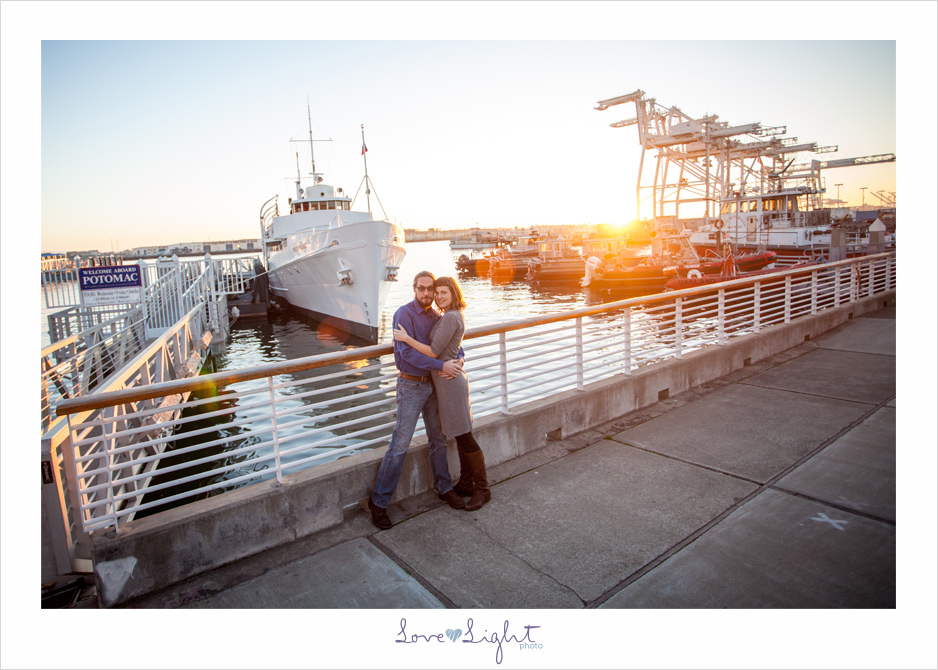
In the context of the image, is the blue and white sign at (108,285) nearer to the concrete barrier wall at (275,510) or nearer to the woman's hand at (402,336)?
the concrete barrier wall at (275,510)

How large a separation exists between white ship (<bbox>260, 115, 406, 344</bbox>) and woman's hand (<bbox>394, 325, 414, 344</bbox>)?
14.8 metres

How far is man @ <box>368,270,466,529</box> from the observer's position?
4.03 meters

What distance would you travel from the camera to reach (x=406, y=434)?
4148 mm

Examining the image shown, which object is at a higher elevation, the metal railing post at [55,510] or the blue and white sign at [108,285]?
the blue and white sign at [108,285]

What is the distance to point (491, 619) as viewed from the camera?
10.2ft

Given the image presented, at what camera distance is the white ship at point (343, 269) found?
20.3 meters

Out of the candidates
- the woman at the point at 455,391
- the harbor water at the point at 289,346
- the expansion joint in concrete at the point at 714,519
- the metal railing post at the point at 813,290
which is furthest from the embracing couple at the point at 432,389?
the metal railing post at the point at 813,290

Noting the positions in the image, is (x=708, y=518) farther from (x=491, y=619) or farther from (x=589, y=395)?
(x=589, y=395)

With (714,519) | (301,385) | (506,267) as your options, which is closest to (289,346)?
(301,385)

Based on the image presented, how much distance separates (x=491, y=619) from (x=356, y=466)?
1606mm

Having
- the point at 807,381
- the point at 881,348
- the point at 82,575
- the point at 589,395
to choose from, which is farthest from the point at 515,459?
the point at 881,348

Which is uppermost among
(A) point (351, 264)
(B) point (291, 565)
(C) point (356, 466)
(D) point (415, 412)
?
(A) point (351, 264)

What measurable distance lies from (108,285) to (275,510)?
7619mm

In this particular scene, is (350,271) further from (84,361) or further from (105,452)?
(105,452)
